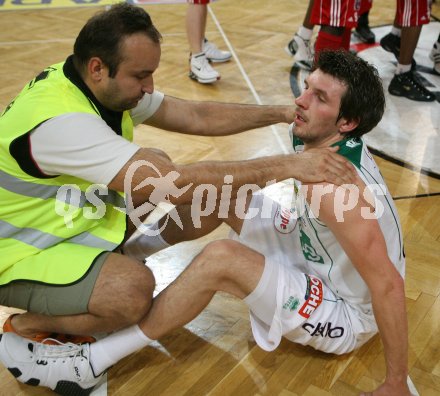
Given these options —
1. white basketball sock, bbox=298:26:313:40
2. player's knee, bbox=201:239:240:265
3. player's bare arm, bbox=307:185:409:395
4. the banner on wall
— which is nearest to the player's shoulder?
player's bare arm, bbox=307:185:409:395

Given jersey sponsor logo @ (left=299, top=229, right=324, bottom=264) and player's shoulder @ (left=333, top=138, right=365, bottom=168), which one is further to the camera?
jersey sponsor logo @ (left=299, top=229, right=324, bottom=264)

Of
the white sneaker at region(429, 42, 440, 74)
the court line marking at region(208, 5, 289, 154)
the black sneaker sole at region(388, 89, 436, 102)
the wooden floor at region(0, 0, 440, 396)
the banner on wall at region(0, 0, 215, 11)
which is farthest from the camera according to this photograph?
the banner on wall at region(0, 0, 215, 11)

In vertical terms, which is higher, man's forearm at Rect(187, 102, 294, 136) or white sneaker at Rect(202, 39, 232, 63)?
man's forearm at Rect(187, 102, 294, 136)

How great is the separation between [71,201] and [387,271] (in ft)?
2.81

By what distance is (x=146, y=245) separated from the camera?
2295 mm

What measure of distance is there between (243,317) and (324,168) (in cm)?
65

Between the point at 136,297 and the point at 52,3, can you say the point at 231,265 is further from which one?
the point at 52,3

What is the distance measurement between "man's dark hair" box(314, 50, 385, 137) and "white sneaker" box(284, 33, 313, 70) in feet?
8.29

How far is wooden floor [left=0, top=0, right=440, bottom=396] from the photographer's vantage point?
1.85 m

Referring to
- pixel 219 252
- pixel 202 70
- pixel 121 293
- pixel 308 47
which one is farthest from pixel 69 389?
pixel 308 47

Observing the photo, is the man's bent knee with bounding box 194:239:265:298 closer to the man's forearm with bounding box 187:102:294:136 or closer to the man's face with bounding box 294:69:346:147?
the man's face with bounding box 294:69:346:147

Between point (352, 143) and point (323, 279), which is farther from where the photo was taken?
point (323, 279)

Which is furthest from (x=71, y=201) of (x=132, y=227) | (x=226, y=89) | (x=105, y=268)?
(x=226, y=89)

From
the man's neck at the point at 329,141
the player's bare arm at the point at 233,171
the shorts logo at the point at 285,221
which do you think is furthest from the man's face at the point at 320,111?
the shorts logo at the point at 285,221
